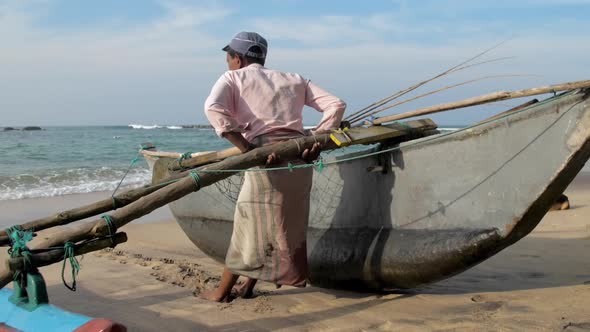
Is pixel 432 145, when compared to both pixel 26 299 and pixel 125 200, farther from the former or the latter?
pixel 26 299

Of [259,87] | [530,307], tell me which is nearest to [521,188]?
[530,307]

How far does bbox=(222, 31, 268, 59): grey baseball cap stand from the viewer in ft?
11.0

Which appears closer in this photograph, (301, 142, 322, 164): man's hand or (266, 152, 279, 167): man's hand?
(266, 152, 279, 167): man's hand

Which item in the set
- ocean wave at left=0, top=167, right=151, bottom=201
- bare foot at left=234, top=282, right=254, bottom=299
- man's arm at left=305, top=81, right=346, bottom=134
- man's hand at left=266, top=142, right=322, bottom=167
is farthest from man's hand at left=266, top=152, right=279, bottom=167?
ocean wave at left=0, top=167, right=151, bottom=201

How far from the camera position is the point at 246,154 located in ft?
10.3

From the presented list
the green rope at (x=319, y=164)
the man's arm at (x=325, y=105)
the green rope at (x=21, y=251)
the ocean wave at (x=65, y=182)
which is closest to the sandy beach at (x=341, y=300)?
the green rope at (x=21, y=251)

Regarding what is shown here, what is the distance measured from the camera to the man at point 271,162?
3273mm

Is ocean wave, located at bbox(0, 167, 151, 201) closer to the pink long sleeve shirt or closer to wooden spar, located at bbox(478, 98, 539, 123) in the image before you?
the pink long sleeve shirt

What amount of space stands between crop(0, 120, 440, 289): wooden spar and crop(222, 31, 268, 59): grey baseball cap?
→ 0.59 meters

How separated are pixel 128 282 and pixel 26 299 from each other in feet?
4.93

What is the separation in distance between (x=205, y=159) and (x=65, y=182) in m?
8.60

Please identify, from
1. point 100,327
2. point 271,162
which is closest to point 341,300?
point 271,162

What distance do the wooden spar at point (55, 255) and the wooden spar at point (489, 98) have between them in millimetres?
1720

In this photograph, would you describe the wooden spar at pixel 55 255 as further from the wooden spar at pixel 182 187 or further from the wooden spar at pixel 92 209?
the wooden spar at pixel 92 209
